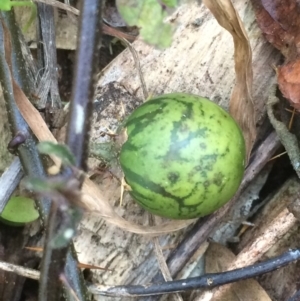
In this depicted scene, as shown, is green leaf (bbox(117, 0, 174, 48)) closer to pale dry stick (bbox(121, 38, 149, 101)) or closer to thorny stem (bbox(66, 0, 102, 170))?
thorny stem (bbox(66, 0, 102, 170))

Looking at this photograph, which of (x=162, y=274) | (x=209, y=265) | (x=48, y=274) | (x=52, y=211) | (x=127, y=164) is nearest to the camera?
(x=52, y=211)

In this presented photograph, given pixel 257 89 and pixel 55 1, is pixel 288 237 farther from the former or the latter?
pixel 55 1

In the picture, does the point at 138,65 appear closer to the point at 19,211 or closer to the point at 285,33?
the point at 285,33

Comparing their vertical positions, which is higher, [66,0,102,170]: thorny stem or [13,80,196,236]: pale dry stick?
[66,0,102,170]: thorny stem

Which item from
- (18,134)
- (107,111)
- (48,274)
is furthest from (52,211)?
(107,111)

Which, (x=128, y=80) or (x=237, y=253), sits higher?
(x=128, y=80)

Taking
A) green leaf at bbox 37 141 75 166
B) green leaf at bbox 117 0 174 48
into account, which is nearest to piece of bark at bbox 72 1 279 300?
green leaf at bbox 117 0 174 48
